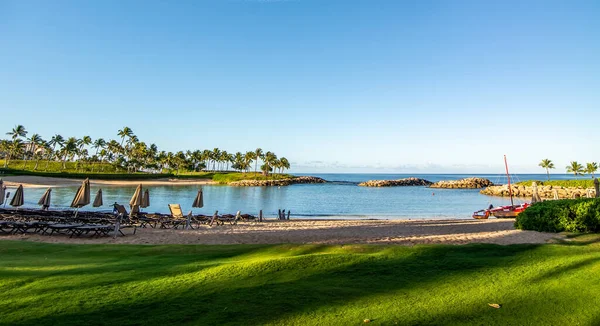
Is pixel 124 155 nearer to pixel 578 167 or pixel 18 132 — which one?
pixel 18 132

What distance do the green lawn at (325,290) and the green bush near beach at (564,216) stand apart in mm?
6301

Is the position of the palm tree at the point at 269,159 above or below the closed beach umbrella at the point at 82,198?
above

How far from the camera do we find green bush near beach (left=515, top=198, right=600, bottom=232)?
1377cm

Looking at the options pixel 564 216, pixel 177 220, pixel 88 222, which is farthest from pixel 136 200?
→ pixel 564 216

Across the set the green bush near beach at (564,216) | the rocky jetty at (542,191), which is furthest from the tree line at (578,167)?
the green bush near beach at (564,216)

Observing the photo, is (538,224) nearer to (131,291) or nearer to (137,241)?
(131,291)

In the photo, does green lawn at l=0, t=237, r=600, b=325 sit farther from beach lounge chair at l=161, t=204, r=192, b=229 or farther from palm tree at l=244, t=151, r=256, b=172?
palm tree at l=244, t=151, r=256, b=172

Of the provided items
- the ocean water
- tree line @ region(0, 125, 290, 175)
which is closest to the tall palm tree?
tree line @ region(0, 125, 290, 175)

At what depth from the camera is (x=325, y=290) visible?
19.5 ft

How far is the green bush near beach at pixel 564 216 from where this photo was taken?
1377cm

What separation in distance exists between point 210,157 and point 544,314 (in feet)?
511

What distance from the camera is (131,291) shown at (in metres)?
5.93

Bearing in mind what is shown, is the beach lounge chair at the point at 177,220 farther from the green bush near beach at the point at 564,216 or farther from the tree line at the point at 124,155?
the tree line at the point at 124,155

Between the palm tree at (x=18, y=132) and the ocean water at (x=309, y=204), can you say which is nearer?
the ocean water at (x=309, y=204)
